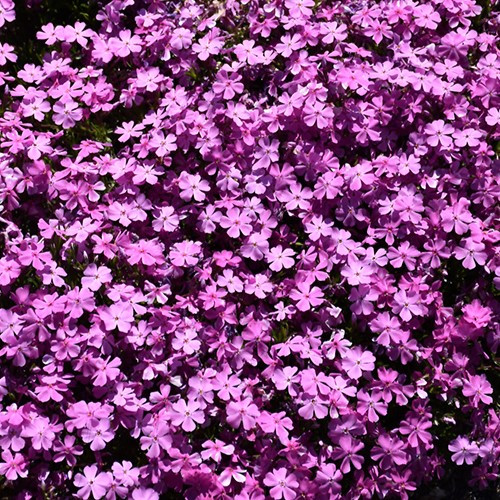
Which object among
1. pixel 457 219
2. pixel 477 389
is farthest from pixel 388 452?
pixel 457 219

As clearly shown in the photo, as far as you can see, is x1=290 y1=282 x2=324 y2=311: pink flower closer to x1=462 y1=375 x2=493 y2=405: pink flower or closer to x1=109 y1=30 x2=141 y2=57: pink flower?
x1=462 y1=375 x2=493 y2=405: pink flower

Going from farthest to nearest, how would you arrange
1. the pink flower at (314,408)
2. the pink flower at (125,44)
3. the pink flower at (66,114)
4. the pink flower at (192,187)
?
the pink flower at (125,44) → the pink flower at (66,114) → the pink flower at (192,187) → the pink flower at (314,408)

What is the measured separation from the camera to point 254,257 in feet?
12.8

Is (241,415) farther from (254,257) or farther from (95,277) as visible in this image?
(95,277)

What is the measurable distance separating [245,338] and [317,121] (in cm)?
123

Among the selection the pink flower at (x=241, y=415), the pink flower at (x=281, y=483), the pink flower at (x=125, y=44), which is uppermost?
the pink flower at (x=125, y=44)

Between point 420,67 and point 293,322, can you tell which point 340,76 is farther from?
point 293,322

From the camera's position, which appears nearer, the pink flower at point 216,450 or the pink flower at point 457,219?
the pink flower at point 216,450

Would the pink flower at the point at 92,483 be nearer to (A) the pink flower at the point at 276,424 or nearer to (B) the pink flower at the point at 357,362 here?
(A) the pink flower at the point at 276,424

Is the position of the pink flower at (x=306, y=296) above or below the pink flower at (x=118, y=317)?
above

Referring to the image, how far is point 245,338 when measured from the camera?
3.73m

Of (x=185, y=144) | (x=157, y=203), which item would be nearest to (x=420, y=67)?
(x=185, y=144)

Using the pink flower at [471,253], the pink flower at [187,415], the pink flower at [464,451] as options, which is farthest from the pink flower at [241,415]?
the pink flower at [471,253]

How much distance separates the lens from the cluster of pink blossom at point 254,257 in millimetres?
3617
